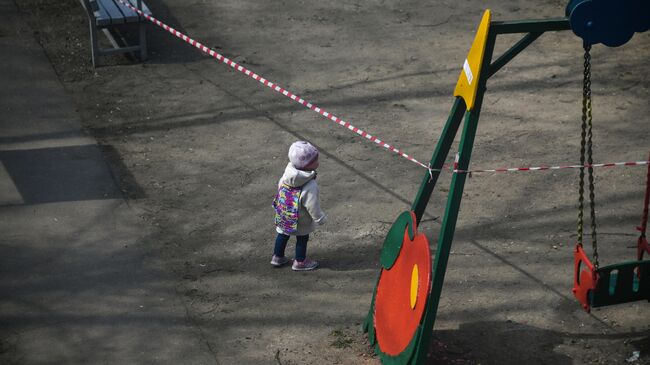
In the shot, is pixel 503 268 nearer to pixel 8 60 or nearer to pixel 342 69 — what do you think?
pixel 342 69

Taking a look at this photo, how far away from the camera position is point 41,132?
32.2 ft

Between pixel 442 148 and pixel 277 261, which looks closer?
pixel 442 148

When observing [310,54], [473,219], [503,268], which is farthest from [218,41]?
[503,268]

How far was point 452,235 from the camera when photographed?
6.12 meters

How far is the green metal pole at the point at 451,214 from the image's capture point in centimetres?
596

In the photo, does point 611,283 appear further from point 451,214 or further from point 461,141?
point 461,141

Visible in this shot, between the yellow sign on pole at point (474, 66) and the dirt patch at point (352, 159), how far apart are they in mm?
A: 1875

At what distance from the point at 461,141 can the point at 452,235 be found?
1.96 feet

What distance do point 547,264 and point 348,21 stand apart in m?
5.74

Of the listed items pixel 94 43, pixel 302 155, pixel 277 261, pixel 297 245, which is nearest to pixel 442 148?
pixel 302 155

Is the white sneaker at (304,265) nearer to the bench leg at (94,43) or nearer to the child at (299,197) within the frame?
the child at (299,197)

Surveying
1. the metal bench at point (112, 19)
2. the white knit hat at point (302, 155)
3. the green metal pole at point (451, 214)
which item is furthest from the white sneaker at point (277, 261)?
the metal bench at point (112, 19)

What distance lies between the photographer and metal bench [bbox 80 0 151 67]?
36.0 ft

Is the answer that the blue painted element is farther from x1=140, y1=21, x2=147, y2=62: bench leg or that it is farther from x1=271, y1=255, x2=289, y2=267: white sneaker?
x1=140, y1=21, x2=147, y2=62: bench leg
